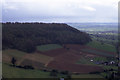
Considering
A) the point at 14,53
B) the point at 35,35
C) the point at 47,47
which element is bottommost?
the point at 14,53

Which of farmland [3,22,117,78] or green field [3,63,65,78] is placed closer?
green field [3,63,65,78]

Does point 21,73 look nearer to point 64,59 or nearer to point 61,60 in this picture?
point 61,60

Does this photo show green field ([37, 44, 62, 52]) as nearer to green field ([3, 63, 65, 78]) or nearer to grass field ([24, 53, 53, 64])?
grass field ([24, 53, 53, 64])

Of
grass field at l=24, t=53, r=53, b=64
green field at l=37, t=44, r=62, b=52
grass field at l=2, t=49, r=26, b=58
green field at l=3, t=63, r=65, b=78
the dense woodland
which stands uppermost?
the dense woodland

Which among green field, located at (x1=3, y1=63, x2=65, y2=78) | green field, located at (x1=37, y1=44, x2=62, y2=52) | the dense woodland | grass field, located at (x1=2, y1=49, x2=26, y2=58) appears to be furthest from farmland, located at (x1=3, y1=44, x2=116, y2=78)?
the dense woodland

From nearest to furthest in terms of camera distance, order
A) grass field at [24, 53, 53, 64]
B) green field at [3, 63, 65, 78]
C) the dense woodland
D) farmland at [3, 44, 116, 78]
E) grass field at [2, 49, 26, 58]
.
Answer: green field at [3, 63, 65, 78], farmland at [3, 44, 116, 78], grass field at [24, 53, 53, 64], grass field at [2, 49, 26, 58], the dense woodland

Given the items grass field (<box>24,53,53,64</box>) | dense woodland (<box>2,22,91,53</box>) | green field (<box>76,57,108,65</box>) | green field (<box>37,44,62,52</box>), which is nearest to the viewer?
grass field (<box>24,53,53,64</box>)

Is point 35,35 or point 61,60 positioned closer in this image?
point 61,60

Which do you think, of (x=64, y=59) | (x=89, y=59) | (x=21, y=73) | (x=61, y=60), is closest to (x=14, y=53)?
(x=61, y=60)

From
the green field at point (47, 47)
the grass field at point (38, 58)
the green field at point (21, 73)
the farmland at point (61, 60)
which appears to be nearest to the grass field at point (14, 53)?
the farmland at point (61, 60)

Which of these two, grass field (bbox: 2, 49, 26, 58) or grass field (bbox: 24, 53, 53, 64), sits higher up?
grass field (bbox: 2, 49, 26, 58)
